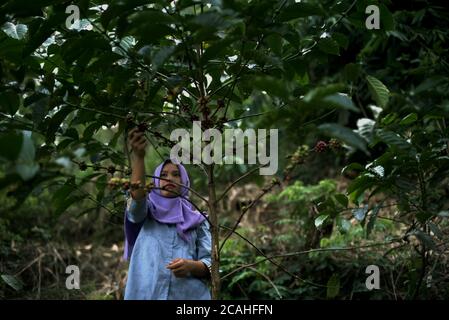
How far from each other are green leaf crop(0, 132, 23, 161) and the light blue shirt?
93 centimetres

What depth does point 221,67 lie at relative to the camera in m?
1.53

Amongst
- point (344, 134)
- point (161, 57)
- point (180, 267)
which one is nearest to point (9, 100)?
point (161, 57)

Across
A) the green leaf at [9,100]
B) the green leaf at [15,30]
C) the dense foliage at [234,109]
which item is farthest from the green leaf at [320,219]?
the green leaf at [15,30]

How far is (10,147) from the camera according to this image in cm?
92

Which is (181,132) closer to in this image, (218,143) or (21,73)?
(218,143)

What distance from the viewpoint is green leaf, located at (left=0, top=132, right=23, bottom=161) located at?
0.92 m

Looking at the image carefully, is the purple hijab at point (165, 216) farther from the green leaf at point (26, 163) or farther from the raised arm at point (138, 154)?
the green leaf at point (26, 163)

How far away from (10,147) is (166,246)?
1.12m

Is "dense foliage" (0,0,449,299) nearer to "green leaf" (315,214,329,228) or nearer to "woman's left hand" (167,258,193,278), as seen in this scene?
"green leaf" (315,214,329,228)

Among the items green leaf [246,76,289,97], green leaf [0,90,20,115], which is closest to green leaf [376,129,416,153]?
green leaf [246,76,289,97]

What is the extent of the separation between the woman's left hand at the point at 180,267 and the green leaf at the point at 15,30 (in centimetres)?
89

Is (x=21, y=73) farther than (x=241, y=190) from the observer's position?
No
